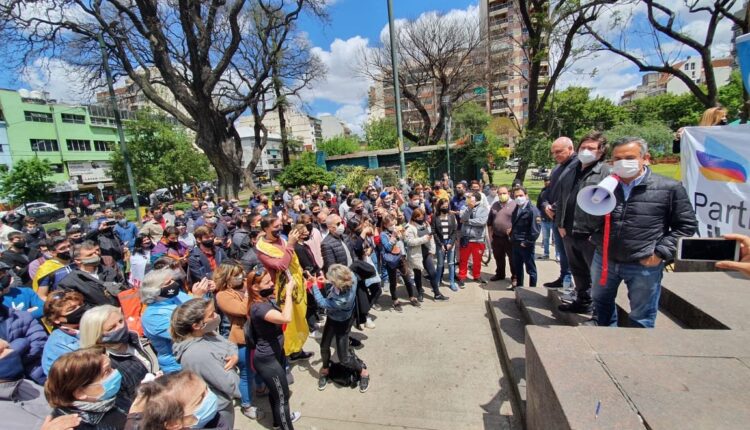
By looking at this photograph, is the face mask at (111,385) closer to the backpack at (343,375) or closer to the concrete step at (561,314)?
the backpack at (343,375)

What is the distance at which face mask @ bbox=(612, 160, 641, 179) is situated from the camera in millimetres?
2621

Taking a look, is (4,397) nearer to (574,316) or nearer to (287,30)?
(574,316)

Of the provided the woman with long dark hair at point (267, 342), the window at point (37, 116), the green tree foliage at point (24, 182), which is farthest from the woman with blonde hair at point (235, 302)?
the window at point (37, 116)

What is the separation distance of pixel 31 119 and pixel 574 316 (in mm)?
53414

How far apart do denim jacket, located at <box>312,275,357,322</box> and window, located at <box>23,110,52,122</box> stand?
50849mm

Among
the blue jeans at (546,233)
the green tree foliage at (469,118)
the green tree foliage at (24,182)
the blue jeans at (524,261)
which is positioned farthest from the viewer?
the green tree foliage at (469,118)

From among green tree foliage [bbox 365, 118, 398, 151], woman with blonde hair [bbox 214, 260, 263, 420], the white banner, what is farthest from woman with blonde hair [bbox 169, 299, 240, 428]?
green tree foliage [bbox 365, 118, 398, 151]

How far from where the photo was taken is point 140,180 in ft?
97.8

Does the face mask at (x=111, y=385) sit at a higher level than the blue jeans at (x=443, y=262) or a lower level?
higher

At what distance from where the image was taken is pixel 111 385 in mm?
2062

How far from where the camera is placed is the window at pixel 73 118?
4105 cm

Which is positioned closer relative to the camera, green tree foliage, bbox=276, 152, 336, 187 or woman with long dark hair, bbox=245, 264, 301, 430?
woman with long dark hair, bbox=245, 264, 301, 430

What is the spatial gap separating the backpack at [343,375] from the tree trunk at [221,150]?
15.8m

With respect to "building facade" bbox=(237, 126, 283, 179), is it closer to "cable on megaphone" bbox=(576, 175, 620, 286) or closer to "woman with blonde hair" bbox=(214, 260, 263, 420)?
"woman with blonde hair" bbox=(214, 260, 263, 420)
